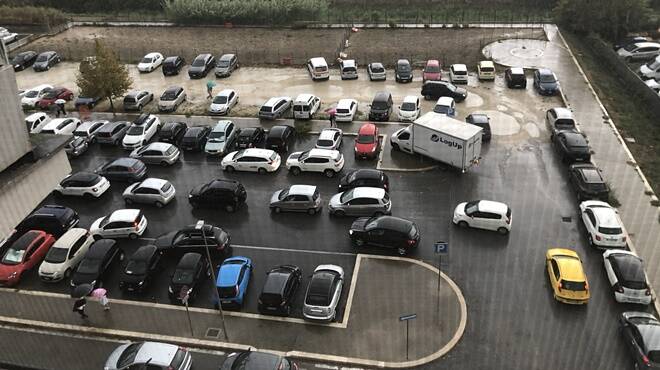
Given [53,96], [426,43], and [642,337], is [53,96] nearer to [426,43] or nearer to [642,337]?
[426,43]

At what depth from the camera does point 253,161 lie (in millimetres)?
32625

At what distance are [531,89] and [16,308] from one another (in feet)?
121

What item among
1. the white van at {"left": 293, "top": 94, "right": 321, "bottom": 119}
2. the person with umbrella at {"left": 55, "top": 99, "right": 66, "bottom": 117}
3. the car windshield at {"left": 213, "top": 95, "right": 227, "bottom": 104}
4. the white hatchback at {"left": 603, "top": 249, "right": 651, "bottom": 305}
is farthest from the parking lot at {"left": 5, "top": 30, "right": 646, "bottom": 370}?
the car windshield at {"left": 213, "top": 95, "right": 227, "bottom": 104}

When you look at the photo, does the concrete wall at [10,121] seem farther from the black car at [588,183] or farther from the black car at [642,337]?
the black car at [588,183]

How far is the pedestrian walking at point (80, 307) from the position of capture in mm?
22609

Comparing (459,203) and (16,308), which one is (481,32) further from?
(16,308)

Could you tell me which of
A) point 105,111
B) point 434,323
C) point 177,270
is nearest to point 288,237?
point 177,270

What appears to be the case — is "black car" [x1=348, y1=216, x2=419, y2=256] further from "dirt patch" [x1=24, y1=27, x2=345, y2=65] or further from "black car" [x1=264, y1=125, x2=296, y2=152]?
"dirt patch" [x1=24, y1=27, x2=345, y2=65]

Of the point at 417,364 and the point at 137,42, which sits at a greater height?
the point at 137,42

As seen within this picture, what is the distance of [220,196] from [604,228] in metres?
18.6

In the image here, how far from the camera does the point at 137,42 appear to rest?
58.8 m

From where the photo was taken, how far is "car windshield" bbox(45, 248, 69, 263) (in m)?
25.1

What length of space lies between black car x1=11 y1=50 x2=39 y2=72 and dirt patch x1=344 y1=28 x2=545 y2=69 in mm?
30362

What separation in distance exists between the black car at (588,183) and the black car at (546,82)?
42.4ft
